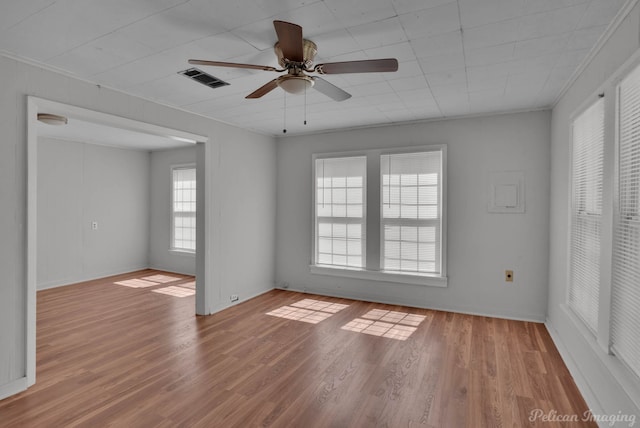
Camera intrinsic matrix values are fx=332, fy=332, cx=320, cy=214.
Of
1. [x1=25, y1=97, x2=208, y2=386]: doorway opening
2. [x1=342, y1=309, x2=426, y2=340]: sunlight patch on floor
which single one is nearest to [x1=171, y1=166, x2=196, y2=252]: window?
[x1=25, y1=97, x2=208, y2=386]: doorway opening

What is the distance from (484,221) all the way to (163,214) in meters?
6.16

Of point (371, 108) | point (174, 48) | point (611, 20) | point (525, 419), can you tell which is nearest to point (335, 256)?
point (371, 108)

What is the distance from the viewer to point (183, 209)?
22.5 feet

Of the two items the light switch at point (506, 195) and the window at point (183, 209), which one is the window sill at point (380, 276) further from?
the window at point (183, 209)

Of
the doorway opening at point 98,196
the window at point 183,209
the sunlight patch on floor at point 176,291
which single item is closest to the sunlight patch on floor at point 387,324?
the doorway opening at point 98,196

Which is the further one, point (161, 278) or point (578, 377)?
point (161, 278)

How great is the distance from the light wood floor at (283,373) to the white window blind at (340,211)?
1111 mm

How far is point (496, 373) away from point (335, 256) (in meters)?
2.82

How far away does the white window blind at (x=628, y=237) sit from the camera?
180cm

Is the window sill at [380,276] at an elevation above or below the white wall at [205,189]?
below

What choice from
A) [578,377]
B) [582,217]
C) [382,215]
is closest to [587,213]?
[582,217]

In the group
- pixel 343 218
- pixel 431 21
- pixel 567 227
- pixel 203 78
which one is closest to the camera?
pixel 431 21

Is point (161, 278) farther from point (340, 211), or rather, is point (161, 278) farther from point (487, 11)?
point (487, 11)

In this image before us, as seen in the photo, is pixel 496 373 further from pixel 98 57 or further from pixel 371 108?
pixel 98 57
